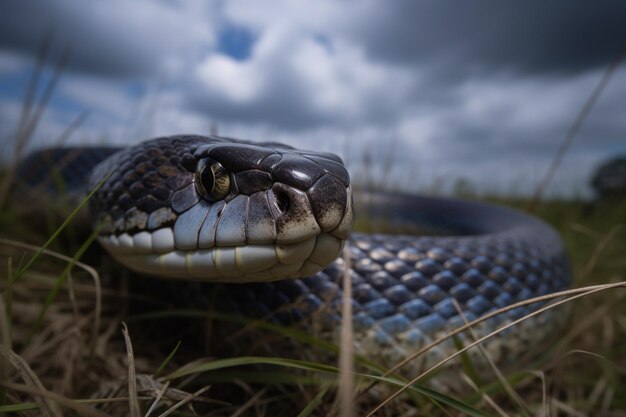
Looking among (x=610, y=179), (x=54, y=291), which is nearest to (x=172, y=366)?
(x=54, y=291)

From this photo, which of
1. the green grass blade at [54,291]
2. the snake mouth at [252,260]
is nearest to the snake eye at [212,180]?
the snake mouth at [252,260]

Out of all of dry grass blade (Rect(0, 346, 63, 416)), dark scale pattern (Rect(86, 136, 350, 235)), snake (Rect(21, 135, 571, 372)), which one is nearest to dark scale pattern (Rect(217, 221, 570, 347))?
snake (Rect(21, 135, 571, 372))

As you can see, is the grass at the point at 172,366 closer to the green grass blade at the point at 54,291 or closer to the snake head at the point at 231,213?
the green grass blade at the point at 54,291

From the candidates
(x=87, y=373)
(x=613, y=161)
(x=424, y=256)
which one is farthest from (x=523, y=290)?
(x=613, y=161)

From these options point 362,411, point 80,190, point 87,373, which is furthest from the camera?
point 80,190

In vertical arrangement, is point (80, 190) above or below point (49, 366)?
above

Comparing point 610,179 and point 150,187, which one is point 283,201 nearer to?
point 150,187

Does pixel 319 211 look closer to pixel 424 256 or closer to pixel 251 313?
pixel 251 313

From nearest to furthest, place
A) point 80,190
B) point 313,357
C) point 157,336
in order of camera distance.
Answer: point 313,357 → point 157,336 → point 80,190

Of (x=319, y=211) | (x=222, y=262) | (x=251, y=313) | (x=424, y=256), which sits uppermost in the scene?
(x=319, y=211)
